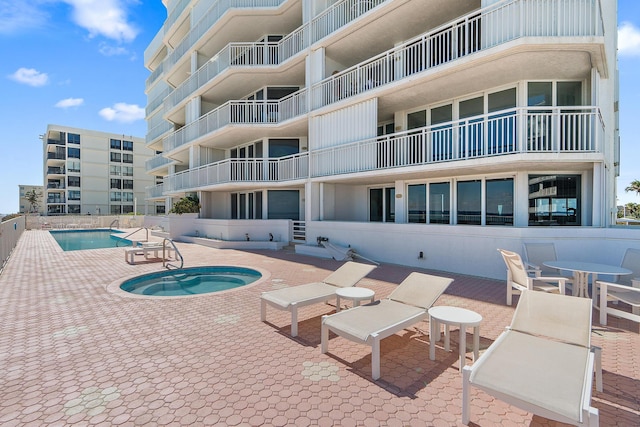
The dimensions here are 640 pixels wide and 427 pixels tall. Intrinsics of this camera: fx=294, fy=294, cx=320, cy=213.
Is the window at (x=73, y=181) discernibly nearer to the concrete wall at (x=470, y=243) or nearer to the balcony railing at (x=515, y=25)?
the concrete wall at (x=470, y=243)

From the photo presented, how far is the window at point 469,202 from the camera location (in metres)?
10.7

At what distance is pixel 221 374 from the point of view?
3539 mm

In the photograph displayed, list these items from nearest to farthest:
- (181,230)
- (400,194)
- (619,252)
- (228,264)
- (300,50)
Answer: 1. (619,252)
2. (228,264)
3. (400,194)
4. (300,50)
5. (181,230)

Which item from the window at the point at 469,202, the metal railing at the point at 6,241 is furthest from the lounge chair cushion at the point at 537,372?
the metal railing at the point at 6,241

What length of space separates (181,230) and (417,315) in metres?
17.9

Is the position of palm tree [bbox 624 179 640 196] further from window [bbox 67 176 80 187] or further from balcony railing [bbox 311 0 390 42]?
window [bbox 67 176 80 187]

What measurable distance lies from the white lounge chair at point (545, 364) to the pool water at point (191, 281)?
714 centimetres

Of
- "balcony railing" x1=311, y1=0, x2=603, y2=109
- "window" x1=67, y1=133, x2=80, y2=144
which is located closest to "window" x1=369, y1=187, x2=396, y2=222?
"balcony railing" x1=311, y1=0, x2=603, y2=109

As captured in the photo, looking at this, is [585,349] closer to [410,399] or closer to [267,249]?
[410,399]

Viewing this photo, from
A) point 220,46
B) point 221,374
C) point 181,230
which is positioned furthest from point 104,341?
point 220,46

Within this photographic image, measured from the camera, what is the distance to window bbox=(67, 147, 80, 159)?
165 feet

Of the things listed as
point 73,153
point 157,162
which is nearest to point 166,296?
point 157,162

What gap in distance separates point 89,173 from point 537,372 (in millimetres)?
65702

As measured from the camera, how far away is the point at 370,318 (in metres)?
4.06
